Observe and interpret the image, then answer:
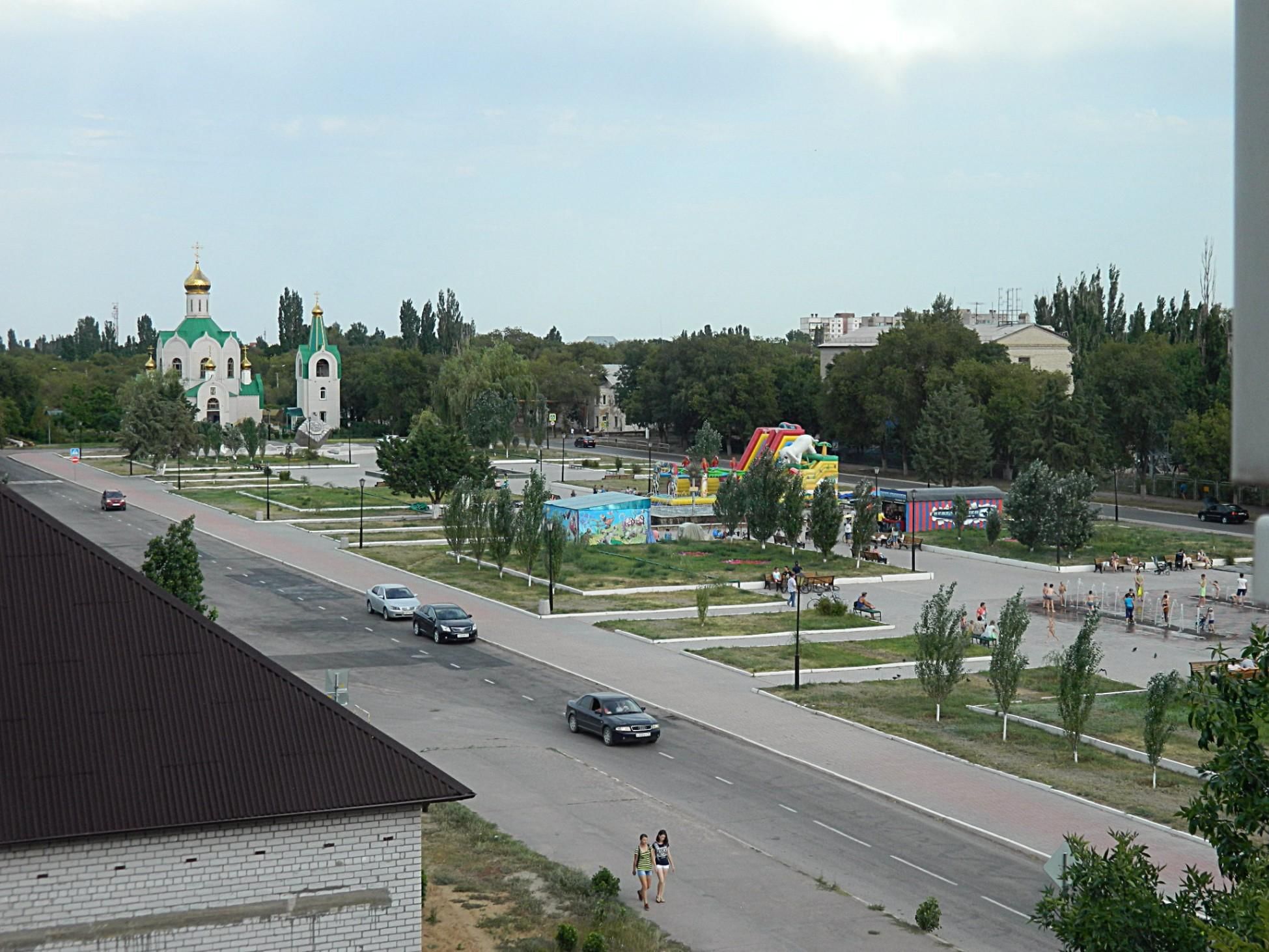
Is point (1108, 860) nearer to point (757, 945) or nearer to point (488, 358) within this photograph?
point (757, 945)

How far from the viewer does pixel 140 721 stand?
1501 centimetres

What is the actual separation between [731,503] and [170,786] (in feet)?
148

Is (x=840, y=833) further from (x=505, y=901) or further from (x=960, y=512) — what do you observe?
(x=960, y=512)

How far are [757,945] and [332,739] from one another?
21.4 ft

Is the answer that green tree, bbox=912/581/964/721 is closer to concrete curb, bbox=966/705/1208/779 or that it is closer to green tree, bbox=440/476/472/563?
concrete curb, bbox=966/705/1208/779

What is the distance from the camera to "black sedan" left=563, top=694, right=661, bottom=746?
28406mm

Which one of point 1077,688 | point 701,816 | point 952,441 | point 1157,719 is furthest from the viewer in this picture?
point 952,441

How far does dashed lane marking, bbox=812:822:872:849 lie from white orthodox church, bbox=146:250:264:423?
11091 cm

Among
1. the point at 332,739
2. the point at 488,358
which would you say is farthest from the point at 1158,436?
the point at 332,739

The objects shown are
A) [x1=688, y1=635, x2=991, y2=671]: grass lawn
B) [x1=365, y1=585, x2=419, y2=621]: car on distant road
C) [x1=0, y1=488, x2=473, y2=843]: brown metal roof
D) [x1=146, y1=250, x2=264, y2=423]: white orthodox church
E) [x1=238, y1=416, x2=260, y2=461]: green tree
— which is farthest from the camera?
[x1=146, y1=250, x2=264, y2=423]: white orthodox church

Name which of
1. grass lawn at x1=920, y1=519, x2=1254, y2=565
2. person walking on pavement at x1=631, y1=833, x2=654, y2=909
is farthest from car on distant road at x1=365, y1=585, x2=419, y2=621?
grass lawn at x1=920, y1=519, x2=1254, y2=565

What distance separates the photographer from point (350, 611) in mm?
43406

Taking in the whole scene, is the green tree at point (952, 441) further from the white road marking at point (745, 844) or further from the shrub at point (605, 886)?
the shrub at point (605, 886)


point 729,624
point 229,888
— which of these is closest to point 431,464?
point 729,624
